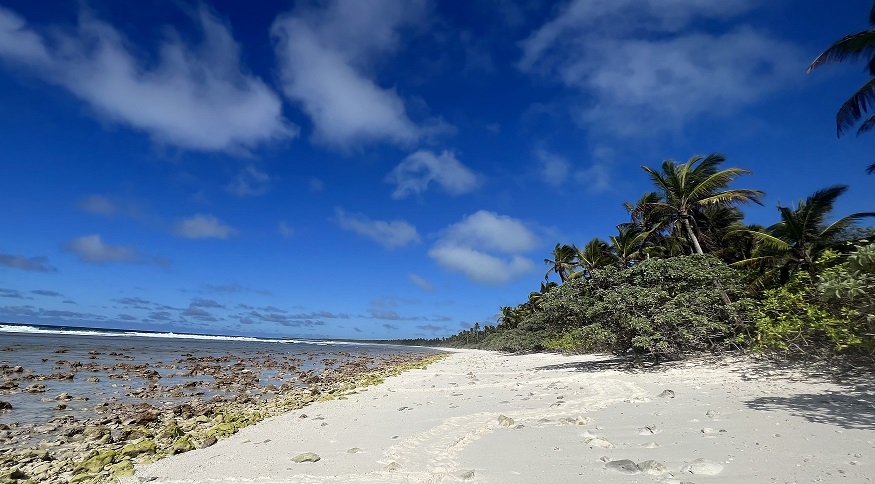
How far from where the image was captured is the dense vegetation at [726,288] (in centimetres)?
962

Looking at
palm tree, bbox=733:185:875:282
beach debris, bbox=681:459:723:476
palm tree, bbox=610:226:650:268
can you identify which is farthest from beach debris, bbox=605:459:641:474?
palm tree, bbox=610:226:650:268

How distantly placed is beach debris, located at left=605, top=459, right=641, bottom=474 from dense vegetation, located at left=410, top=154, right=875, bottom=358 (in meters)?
5.77

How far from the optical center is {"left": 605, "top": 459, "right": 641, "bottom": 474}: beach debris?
464 cm

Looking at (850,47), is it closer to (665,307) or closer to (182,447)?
(665,307)

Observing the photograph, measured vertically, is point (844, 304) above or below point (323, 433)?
above

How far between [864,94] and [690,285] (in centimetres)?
953

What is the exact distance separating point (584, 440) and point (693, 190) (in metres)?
20.6

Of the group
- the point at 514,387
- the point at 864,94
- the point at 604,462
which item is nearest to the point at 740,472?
the point at 604,462

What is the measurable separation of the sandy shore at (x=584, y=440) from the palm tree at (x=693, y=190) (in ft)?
44.3

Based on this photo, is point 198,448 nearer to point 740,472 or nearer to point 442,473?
point 442,473

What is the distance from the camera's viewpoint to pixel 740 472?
4395mm

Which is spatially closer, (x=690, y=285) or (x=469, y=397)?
(x=469, y=397)

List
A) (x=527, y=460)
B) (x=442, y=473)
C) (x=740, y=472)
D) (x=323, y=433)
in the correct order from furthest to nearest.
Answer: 1. (x=323, y=433)
2. (x=527, y=460)
3. (x=442, y=473)
4. (x=740, y=472)

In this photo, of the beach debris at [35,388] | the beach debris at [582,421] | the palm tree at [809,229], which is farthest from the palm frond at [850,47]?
the beach debris at [35,388]
